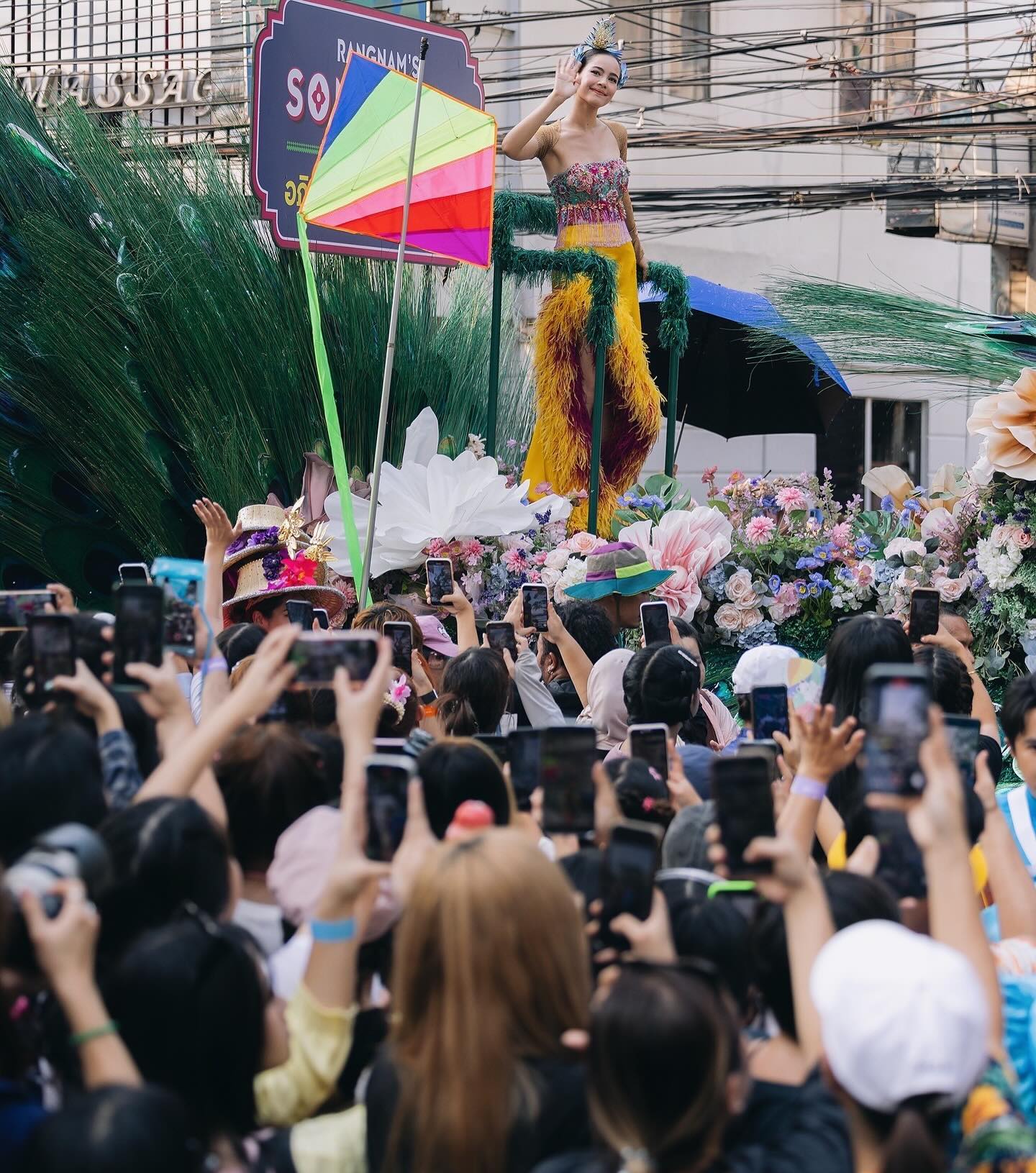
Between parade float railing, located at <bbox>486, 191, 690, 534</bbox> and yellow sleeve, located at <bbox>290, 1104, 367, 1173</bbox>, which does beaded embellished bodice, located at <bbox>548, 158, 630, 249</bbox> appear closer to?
parade float railing, located at <bbox>486, 191, 690, 534</bbox>

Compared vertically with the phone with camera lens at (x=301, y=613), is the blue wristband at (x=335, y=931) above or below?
below

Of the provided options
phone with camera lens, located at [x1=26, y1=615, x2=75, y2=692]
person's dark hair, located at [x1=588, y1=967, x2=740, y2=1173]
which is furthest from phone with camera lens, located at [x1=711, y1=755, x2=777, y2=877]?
phone with camera lens, located at [x1=26, y1=615, x2=75, y2=692]

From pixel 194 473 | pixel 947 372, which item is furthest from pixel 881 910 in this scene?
pixel 194 473

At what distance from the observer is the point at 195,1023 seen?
5.43 feet

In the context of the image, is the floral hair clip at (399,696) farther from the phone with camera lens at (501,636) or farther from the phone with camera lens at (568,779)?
the phone with camera lens at (568,779)

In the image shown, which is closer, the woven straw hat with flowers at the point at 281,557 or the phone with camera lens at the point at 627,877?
the phone with camera lens at the point at 627,877

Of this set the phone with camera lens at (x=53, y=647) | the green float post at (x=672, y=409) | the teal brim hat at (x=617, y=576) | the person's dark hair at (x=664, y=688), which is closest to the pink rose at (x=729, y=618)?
the teal brim hat at (x=617, y=576)

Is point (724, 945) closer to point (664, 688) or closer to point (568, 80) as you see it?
point (664, 688)

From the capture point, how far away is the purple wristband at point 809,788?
211cm

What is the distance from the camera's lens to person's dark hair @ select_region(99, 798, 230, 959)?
1.81m

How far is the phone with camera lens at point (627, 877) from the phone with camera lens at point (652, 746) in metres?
0.70

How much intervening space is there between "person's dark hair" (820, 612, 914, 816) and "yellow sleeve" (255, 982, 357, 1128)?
1308 millimetres

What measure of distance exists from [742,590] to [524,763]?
2779 millimetres

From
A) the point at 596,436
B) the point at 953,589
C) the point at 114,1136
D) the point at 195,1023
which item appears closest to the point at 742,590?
the point at 953,589
